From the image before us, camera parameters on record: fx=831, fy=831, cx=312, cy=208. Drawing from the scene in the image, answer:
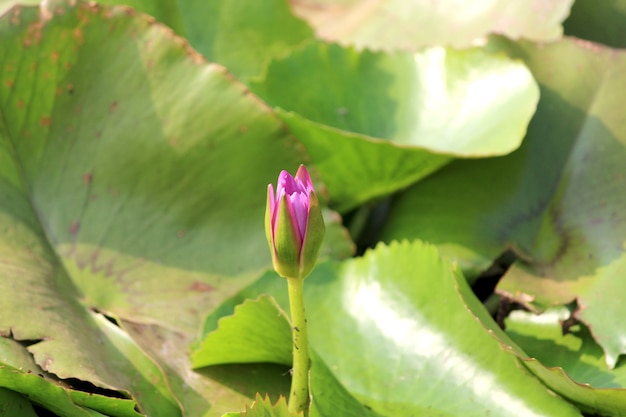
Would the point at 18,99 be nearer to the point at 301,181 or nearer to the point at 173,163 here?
the point at 173,163

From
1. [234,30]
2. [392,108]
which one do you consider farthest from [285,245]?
[234,30]

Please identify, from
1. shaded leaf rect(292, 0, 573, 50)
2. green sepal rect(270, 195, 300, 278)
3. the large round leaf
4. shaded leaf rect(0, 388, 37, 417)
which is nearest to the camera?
green sepal rect(270, 195, 300, 278)

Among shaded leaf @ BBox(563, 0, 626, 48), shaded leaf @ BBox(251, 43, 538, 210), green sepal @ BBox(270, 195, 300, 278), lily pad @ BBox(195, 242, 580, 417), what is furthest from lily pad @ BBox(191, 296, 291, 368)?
shaded leaf @ BBox(563, 0, 626, 48)

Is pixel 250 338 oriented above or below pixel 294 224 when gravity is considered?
below

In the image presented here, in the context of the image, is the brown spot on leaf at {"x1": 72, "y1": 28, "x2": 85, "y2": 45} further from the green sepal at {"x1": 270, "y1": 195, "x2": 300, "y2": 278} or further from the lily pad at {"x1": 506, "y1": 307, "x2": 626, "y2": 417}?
the lily pad at {"x1": 506, "y1": 307, "x2": 626, "y2": 417}

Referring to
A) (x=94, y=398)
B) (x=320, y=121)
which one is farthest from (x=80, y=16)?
(x=94, y=398)

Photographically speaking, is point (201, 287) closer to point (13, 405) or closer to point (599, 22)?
point (13, 405)
